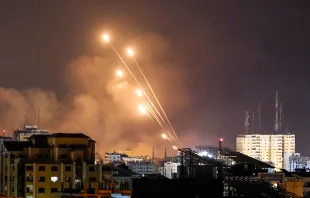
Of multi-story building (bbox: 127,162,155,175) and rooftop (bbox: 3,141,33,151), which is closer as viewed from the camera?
rooftop (bbox: 3,141,33,151)

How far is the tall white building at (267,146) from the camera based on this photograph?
65688 mm

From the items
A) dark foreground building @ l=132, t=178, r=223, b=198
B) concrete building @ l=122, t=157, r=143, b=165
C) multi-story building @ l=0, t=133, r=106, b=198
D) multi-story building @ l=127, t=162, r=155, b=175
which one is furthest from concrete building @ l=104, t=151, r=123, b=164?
dark foreground building @ l=132, t=178, r=223, b=198

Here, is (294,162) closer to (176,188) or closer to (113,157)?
(113,157)

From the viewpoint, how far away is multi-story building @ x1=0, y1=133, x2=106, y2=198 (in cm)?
2769

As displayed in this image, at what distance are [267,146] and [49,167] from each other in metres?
41.1

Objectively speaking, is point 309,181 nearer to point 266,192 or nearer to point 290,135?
point 266,192

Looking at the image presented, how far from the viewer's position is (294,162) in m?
62.9

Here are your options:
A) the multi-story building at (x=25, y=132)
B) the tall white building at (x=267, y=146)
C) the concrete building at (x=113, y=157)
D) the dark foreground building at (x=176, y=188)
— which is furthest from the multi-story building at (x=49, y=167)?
the tall white building at (x=267, y=146)

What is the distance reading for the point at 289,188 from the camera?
920 inches

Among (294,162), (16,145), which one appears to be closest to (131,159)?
(294,162)

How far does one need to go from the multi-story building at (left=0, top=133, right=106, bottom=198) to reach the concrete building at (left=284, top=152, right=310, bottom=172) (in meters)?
35.1

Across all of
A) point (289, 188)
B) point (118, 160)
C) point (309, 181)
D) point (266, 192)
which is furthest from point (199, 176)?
point (118, 160)

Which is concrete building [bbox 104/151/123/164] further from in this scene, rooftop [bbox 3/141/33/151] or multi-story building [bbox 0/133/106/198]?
multi-story building [bbox 0/133/106/198]

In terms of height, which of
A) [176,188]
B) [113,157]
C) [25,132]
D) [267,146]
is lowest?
[113,157]
